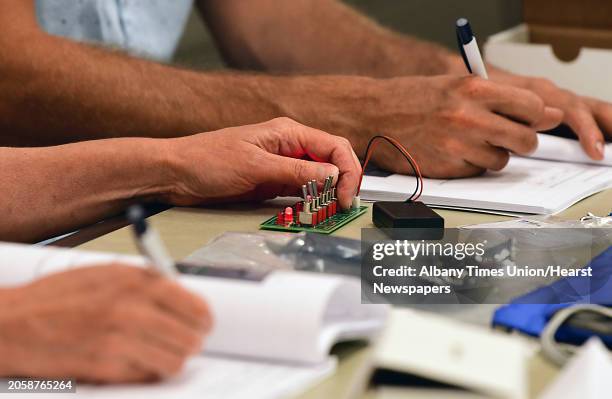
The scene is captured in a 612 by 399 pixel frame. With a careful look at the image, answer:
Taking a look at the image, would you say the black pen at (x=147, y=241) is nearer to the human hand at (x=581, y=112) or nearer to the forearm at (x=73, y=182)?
the forearm at (x=73, y=182)

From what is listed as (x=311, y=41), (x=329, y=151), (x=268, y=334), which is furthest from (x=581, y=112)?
(x=268, y=334)

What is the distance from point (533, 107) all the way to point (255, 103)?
1.22 ft

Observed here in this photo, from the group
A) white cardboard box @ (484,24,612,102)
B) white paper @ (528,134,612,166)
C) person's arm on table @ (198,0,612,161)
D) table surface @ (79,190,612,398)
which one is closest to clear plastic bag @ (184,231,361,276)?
table surface @ (79,190,612,398)

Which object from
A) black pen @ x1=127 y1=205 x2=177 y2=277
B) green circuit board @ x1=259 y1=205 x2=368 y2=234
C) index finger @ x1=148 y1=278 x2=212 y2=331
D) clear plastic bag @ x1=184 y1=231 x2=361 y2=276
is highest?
black pen @ x1=127 y1=205 x2=177 y2=277

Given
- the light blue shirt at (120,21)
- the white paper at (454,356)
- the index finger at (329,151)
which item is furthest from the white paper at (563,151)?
the white paper at (454,356)

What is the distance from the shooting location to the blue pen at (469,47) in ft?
3.73

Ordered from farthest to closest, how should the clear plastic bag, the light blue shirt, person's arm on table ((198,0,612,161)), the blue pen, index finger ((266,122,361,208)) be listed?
person's arm on table ((198,0,612,161)) → the light blue shirt → the blue pen → index finger ((266,122,361,208)) → the clear plastic bag

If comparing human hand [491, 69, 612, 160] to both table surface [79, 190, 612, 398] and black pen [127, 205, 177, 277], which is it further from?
black pen [127, 205, 177, 277]

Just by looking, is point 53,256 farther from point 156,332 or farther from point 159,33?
point 159,33

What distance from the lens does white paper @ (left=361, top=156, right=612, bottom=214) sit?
1031 millimetres

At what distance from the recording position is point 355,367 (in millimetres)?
637

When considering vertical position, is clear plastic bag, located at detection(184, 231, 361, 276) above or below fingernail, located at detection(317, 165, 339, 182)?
below

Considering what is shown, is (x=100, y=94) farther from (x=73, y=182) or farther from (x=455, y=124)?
(x=455, y=124)

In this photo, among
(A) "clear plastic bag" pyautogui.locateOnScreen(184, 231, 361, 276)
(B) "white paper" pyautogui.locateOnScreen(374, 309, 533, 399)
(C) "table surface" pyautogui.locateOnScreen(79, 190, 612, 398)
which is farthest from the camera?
(C) "table surface" pyautogui.locateOnScreen(79, 190, 612, 398)
